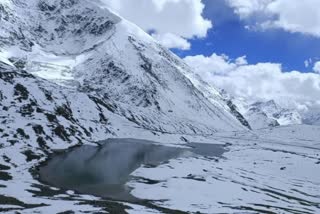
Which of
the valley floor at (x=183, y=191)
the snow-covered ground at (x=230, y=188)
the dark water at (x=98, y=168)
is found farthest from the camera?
the dark water at (x=98, y=168)

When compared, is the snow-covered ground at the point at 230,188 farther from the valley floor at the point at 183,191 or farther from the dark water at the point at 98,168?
the dark water at the point at 98,168

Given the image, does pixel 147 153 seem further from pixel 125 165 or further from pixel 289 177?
pixel 289 177

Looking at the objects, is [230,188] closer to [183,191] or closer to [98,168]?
[183,191]

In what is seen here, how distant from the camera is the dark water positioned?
10575 centimetres

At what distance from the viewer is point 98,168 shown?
13600 centimetres

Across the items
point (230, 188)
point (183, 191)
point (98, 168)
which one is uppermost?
point (98, 168)

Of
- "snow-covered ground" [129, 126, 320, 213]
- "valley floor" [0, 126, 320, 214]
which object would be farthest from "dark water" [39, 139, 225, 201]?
"snow-covered ground" [129, 126, 320, 213]

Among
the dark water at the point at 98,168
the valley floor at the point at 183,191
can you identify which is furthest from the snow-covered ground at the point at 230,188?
the dark water at the point at 98,168

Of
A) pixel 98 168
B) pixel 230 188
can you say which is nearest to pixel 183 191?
pixel 230 188

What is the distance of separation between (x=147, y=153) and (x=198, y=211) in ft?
338

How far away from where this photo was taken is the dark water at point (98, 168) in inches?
4163

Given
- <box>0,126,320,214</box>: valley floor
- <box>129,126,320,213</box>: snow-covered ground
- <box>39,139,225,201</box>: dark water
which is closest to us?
<box>0,126,320,214</box>: valley floor

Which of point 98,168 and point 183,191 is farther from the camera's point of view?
point 98,168

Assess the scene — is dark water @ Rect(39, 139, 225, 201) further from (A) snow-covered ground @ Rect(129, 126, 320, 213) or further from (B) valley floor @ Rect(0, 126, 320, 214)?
(A) snow-covered ground @ Rect(129, 126, 320, 213)
